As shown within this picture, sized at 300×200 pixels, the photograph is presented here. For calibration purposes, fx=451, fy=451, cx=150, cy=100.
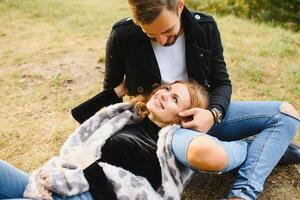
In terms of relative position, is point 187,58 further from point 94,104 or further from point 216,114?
point 94,104

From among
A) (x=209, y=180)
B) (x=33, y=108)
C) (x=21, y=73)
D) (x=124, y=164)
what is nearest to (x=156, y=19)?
(x=124, y=164)

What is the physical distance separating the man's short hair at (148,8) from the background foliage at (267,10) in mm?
5732

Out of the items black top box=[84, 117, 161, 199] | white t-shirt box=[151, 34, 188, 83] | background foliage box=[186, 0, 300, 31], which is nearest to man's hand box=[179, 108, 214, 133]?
black top box=[84, 117, 161, 199]

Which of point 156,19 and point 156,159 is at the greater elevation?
point 156,19

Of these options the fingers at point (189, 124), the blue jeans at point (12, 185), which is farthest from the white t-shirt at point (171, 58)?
the blue jeans at point (12, 185)

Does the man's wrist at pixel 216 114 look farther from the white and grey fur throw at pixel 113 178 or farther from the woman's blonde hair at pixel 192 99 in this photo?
the white and grey fur throw at pixel 113 178

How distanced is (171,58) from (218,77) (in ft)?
1.19

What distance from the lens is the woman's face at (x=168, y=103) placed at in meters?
2.70

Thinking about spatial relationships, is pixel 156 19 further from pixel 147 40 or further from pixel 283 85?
pixel 283 85

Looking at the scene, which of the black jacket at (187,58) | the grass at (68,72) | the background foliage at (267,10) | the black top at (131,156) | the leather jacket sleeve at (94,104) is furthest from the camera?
the background foliage at (267,10)

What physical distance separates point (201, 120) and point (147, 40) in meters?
0.65

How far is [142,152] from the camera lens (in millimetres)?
2648

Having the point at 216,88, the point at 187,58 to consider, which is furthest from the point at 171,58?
the point at 216,88

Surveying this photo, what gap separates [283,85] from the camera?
4.90 m
